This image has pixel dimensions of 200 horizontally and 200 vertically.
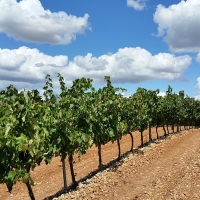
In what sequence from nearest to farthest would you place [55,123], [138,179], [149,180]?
1. [55,123]
2. [149,180]
3. [138,179]

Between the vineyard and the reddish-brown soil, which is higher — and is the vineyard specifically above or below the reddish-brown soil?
above

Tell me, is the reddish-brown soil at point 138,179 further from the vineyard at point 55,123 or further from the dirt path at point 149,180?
the vineyard at point 55,123

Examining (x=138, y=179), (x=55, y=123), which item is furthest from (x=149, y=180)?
(x=55, y=123)

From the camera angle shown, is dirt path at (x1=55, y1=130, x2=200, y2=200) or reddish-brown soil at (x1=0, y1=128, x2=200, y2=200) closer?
dirt path at (x1=55, y1=130, x2=200, y2=200)

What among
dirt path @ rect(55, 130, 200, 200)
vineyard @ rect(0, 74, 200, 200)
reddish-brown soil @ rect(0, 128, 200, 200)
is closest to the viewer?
vineyard @ rect(0, 74, 200, 200)

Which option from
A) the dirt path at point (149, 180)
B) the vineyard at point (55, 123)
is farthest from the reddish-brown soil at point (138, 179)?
the vineyard at point (55, 123)

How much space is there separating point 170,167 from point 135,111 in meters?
11.3

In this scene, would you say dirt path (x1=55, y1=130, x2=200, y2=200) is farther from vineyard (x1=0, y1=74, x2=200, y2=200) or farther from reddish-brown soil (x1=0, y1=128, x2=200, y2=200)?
vineyard (x1=0, y1=74, x2=200, y2=200)

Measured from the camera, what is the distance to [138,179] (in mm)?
21938

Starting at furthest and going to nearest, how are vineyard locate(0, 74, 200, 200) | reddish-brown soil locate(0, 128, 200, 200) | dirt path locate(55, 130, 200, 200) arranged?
reddish-brown soil locate(0, 128, 200, 200) < dirt path locate(55, 130, 200, 200) < vineyard locate(0, 74, 200, 200)

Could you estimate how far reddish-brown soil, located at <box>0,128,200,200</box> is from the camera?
60.6ft

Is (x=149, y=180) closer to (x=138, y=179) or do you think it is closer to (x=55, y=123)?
(x=138, y=179)

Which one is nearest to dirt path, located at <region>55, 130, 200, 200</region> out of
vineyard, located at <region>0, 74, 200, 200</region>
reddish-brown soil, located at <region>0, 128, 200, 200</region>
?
reddish-brown soil, located at <region>0, 128, 200, 200</region>

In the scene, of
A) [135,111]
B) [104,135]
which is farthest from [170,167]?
[135,111]
